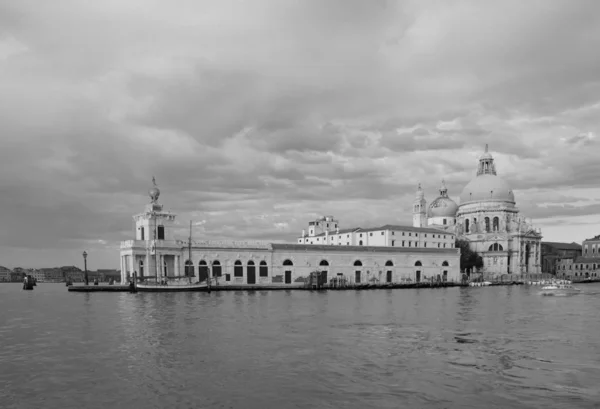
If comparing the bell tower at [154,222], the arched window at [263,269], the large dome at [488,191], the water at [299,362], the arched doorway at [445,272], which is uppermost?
the large dome at [488,191]

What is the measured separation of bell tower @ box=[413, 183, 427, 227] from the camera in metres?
110

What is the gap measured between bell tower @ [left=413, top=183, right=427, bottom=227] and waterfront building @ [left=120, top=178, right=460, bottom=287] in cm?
2361

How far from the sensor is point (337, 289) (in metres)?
66.2

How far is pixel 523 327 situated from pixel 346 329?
833cm

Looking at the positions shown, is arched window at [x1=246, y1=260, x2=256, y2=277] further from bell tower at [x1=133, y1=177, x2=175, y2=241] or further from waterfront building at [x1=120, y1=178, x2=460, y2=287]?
bell tower at [x1=133, y1=177, x2=175, y2=241]

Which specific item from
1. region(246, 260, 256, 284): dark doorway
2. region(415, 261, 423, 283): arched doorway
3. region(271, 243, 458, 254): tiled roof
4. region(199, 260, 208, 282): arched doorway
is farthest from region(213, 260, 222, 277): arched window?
region(415, 261, 423, 283): arched doorway

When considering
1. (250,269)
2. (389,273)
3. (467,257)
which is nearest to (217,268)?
(250,269)

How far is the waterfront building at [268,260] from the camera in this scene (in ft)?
202

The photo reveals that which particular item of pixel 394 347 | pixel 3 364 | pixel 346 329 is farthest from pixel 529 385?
pixel 3 364

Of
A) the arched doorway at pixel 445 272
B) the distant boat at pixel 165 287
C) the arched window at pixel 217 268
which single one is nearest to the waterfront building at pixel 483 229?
the arched doorway at pixel 445 272

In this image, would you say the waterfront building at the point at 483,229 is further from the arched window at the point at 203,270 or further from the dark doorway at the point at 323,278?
the arched window at the point at 203,270

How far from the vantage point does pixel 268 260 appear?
223ft

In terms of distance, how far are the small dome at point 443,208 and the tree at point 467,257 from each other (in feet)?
44.0

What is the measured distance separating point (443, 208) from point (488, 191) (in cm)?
1166
